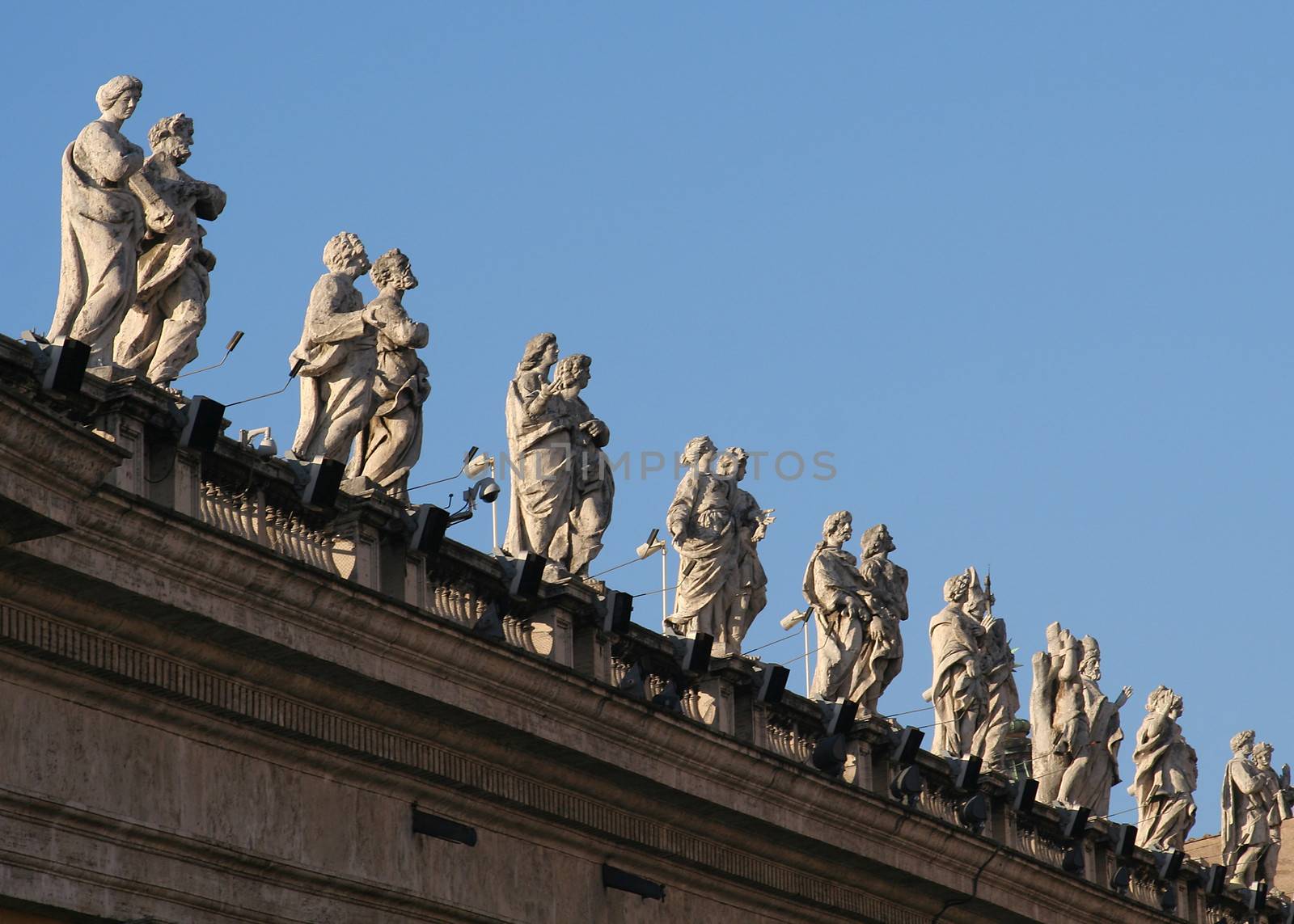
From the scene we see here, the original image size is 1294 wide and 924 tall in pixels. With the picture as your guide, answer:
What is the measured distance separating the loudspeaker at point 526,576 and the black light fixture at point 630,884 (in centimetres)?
259

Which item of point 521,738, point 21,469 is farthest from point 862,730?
point 21,469

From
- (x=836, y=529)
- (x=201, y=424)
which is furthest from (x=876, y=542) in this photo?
(x=201, y=424)

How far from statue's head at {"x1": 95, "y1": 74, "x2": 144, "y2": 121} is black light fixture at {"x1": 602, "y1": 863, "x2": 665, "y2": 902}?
785cm

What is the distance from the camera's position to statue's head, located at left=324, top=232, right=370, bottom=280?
947 inches

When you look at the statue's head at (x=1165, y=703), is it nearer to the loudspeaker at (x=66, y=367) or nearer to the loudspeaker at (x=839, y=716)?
the loudspeaker at (x=839, y=716)

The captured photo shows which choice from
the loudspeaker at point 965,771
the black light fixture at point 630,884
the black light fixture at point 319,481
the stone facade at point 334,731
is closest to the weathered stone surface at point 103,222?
the stone facade at point 334,731

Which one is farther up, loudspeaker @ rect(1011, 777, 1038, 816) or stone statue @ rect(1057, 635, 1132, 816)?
stone statue @ rect(1057, 635, 1132, 816)

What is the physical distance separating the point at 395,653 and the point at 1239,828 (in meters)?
21.0

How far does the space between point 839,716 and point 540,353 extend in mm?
5235

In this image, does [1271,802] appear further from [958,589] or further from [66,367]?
[66,367]

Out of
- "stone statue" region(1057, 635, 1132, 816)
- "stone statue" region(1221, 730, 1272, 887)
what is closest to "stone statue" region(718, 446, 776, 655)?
"stone statue" region(1057, 635, 1132, 816)

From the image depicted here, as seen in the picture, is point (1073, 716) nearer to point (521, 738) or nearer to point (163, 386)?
point (521, 738)

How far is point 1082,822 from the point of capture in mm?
33562

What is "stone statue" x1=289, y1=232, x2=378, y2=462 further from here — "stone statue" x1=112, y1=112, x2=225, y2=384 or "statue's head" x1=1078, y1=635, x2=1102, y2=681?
"statue's head" x1=1078, y1=635, x2=1102, y2=681
